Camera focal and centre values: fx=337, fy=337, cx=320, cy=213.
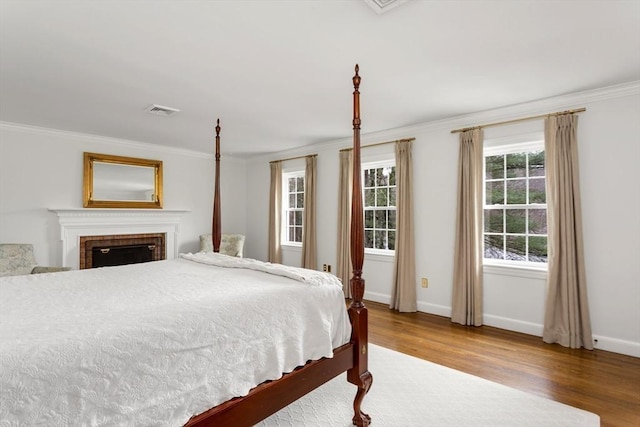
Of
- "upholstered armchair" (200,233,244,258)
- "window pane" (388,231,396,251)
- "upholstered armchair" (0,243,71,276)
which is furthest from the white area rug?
"upholstered armchair" (200,233,244,258)

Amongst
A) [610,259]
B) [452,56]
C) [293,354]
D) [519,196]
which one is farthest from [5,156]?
[610,259]

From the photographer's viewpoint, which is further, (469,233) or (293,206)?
(293,206)

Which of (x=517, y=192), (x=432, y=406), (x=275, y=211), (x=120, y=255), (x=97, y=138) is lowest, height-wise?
(x=432, y=406)

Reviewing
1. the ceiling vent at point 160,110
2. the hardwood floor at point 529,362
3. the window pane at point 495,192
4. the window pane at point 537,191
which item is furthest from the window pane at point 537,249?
the ceiling vent at point 160,110

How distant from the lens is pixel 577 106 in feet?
10.8

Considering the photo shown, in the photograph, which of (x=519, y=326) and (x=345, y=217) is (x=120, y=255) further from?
(x=519, y=326)

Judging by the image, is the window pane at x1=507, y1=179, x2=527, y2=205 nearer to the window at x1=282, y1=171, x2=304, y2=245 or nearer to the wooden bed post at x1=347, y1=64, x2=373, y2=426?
the wooden bed post at x1=347, y1=64, x2=373, y2=426

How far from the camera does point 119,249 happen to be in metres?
5.20

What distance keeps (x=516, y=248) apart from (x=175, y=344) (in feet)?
12.2

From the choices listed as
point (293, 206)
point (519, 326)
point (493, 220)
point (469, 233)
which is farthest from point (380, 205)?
point (519, 326)

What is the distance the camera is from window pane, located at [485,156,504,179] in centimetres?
388

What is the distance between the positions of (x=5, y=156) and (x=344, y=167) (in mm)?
4386

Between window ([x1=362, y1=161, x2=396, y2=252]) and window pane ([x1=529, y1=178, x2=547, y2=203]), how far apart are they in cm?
166

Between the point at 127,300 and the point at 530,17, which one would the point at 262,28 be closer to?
the point at 530,17
